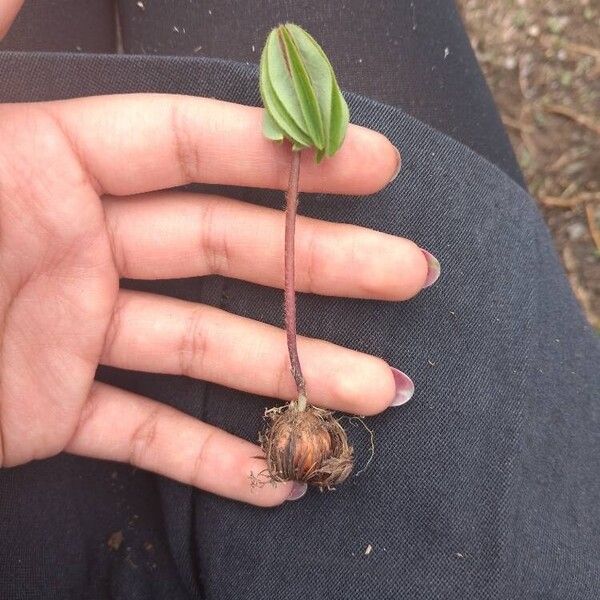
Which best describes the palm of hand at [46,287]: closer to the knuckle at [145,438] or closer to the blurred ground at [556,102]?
the knuckle at [145,438]

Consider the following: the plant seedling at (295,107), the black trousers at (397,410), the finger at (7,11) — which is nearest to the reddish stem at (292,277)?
the plant seedling at (295,107)

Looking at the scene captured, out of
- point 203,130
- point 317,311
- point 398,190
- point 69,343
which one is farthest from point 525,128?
point 69,343

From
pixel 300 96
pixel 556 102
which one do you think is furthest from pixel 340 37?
pixel 556 102

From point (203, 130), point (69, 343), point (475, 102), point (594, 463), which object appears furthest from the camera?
point (475, 102)

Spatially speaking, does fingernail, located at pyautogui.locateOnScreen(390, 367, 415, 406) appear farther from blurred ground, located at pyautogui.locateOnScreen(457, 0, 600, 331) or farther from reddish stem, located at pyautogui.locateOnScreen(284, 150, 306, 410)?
blurred ground, located at pyautogui.locateOnScreen(457, 0, 600, 331)

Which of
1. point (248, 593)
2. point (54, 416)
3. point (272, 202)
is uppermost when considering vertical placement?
point (272, 202)

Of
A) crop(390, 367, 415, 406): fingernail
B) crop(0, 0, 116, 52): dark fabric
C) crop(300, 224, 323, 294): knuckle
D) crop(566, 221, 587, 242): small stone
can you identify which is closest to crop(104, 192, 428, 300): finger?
crop(300, 224, 323, 294): knuckle

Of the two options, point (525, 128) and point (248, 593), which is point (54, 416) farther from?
point (525, 128)
